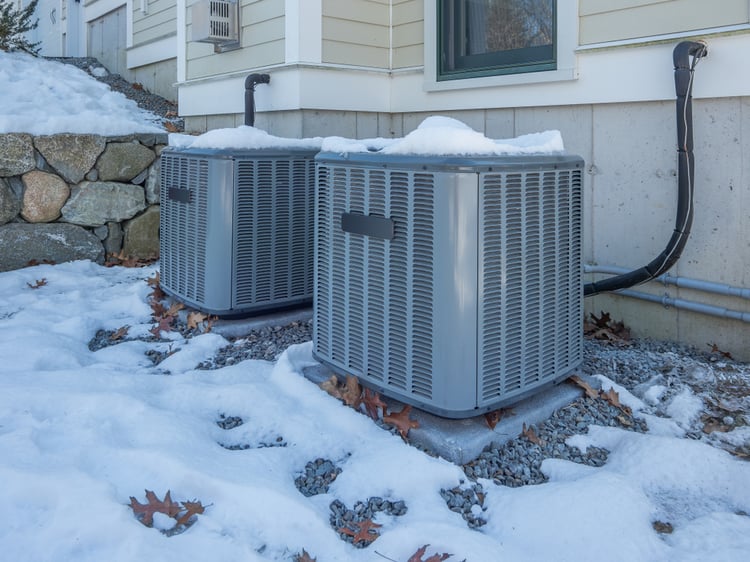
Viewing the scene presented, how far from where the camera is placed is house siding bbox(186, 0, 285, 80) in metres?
4.77

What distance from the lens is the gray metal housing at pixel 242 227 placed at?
3619 millimetres

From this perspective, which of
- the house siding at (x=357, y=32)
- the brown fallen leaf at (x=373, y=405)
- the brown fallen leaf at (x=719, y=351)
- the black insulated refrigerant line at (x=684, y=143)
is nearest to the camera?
the brown fallen leaf at (x=373, y=405)

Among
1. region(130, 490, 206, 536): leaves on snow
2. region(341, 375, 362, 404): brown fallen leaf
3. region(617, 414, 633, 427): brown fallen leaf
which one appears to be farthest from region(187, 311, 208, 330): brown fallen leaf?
region(617, 414, 633, 427): brown fallen leaf

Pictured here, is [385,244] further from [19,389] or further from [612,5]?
[612,5]

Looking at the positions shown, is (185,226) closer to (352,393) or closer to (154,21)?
(352,393)

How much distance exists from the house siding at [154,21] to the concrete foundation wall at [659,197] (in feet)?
16.3

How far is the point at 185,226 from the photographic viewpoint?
3.89 meters

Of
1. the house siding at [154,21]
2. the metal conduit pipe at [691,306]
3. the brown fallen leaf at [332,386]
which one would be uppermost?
the house siding at [154,21]

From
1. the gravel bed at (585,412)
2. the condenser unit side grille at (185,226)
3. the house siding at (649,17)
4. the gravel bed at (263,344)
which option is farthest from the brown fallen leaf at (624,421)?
the condenser unit side grille at (185,226)

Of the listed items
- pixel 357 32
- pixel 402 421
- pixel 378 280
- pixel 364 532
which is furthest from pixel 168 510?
pixel 357 32

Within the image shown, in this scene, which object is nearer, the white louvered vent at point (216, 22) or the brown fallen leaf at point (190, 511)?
the brown fallen leaf at point (190, 511)

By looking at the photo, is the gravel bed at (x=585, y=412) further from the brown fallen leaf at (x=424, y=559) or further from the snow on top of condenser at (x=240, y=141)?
the snow on top of condenser at (x=240, y=141)

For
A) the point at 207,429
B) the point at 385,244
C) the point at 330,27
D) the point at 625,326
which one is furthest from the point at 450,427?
the point at 330,27

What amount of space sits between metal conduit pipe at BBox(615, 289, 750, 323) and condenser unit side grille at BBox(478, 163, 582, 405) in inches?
37.4
